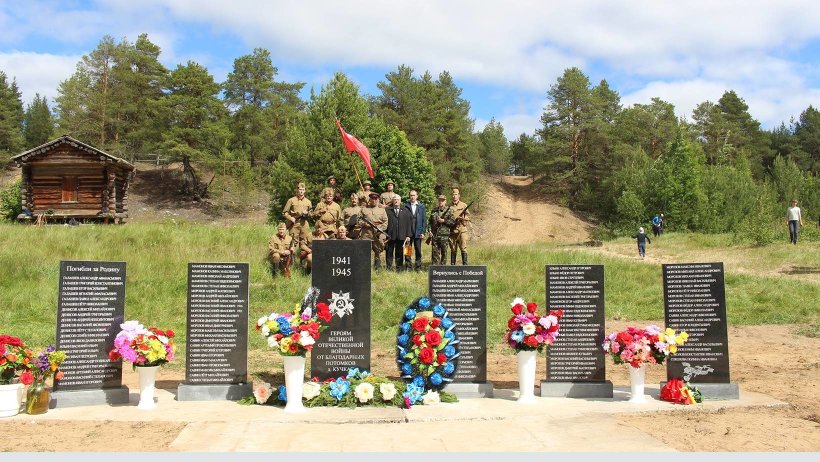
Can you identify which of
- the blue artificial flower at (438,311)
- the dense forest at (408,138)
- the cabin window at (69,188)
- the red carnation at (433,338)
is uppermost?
the dense forest at (408,138)

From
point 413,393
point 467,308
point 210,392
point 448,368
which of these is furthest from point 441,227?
point 210,392

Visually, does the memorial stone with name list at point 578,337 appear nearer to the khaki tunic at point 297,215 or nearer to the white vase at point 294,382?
the white vase at point 294,382

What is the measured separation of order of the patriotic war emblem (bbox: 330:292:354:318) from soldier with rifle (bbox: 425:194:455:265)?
8069 mm

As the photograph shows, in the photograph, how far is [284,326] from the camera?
302 inches

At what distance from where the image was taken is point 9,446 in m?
5.97

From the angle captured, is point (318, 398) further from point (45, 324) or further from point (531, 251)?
point (531, 251)

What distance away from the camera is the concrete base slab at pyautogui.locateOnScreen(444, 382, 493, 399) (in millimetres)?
8375

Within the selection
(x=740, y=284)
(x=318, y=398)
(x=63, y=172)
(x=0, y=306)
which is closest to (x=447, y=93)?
(x=63, y=172)

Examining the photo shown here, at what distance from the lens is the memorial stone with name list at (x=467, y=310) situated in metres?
8.50

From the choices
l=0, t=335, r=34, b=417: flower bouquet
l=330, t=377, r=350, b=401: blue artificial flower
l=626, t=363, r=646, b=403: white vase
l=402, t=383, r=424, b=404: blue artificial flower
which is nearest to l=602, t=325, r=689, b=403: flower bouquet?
l=626, t=363, r=646, b=403: white vase

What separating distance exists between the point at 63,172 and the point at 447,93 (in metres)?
34.0

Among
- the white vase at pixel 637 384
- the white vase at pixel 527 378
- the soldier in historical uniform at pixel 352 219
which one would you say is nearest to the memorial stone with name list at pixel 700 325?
the white vase at pixel 637 384

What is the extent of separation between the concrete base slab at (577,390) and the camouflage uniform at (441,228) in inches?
322

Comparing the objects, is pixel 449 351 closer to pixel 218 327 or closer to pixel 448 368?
pixel 448 368
